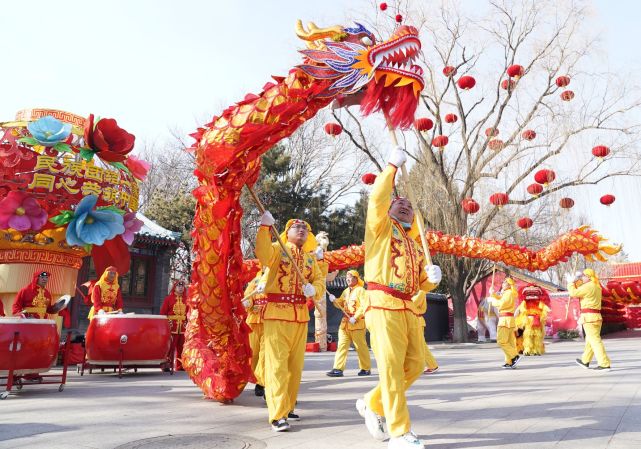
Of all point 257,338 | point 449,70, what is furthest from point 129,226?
point 449,70

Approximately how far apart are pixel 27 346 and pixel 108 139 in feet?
12.7

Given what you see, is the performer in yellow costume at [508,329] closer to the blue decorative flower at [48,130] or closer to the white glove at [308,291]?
the white glove at [308,291]

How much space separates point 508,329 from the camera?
30.5 ft

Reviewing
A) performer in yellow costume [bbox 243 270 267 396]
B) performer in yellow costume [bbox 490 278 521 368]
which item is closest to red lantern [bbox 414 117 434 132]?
performer in yellow costume [bbox 490 278 521 368]

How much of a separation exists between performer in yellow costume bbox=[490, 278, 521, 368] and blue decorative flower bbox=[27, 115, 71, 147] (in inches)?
324

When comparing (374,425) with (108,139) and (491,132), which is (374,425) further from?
(491,132)

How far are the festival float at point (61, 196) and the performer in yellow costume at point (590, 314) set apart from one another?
7.76 m

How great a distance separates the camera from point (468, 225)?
18641 mm

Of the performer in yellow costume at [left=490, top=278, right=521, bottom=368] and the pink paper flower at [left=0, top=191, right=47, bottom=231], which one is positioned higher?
the pink paper flower at [left=0, top=191, right=47, bottom=231]

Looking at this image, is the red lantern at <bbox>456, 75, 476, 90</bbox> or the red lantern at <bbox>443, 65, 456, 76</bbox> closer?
the red lantern at <bbox>456, 75, 476, 90</bbox>

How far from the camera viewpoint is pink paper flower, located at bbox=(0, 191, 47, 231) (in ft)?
23.5

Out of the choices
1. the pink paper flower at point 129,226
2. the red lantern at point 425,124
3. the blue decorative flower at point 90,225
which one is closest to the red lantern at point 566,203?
the red lantern at point 425,124

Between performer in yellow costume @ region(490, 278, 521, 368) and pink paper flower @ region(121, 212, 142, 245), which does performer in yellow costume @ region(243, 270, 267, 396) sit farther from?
performer in yellow costume @ region(490, 278, 521, 368)

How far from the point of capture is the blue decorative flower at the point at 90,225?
7.70 metres
